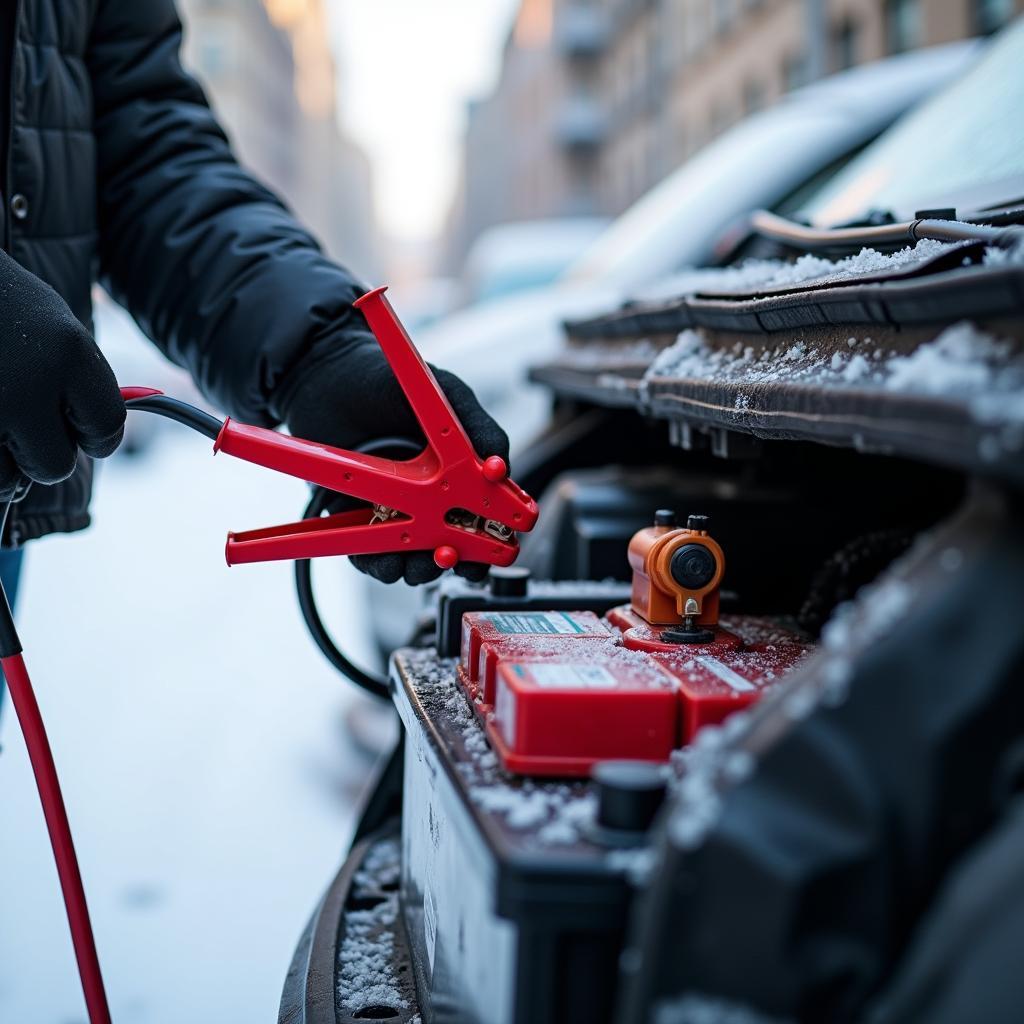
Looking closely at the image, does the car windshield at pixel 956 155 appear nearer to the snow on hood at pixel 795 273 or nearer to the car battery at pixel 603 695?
the snow on hood at pixel 795 273

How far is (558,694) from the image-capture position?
3.18ft

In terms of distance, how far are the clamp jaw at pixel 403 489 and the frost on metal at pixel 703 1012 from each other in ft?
2.42

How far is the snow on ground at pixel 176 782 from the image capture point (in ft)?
6.79

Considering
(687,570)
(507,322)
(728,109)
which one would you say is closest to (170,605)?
(507,322)

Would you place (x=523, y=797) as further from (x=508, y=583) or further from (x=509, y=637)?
(x=508, y=583)

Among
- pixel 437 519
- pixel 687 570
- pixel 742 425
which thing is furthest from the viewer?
pixel 437 519

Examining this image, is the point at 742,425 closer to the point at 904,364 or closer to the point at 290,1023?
the point at 904,364

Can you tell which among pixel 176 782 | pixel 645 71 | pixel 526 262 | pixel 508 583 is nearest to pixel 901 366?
pixel 508 583

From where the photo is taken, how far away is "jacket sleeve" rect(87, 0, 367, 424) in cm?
165

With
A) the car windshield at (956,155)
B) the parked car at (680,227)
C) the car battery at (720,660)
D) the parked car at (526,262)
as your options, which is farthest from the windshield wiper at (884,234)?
the parked car at (526,262)

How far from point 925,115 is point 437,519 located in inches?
67.8

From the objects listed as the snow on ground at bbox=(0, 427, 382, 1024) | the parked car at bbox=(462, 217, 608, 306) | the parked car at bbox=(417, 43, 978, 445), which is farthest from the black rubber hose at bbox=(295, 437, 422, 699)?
the parked car at bbox=(462, 217, 608, 306)

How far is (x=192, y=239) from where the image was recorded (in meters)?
1.74

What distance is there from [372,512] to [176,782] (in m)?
1.84
